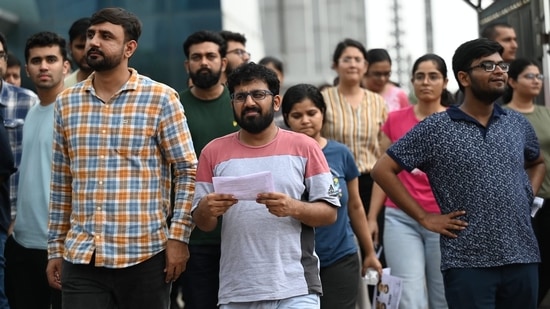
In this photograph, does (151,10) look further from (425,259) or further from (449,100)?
(425,259)

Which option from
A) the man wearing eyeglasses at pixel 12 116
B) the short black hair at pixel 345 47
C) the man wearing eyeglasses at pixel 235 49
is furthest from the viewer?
the man wearing eyeglasses at pixel 235 49

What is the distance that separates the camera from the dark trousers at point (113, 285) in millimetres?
5711

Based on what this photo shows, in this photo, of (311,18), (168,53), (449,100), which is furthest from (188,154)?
(311,18)

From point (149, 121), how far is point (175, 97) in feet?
0.75

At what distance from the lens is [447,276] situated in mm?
6168

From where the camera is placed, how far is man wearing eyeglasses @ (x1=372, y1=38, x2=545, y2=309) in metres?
5.95

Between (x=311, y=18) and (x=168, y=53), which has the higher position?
(x=311, y=18)

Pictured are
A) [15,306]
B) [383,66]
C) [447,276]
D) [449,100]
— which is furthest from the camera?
[383,66]

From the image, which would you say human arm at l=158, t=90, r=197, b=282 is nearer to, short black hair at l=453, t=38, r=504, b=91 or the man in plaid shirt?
the man in plaid shirt

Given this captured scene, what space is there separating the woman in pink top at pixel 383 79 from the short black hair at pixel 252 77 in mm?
4803

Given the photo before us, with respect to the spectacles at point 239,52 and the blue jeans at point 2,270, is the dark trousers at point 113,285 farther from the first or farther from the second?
the spectacles at point 239,52

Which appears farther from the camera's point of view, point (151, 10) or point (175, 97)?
point (151, 10)

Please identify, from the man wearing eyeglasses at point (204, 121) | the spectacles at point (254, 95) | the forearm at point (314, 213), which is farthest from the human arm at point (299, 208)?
the man wearing eyeglasses at point (204, 121)

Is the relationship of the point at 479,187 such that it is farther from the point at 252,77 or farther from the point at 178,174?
the point at 178,174
